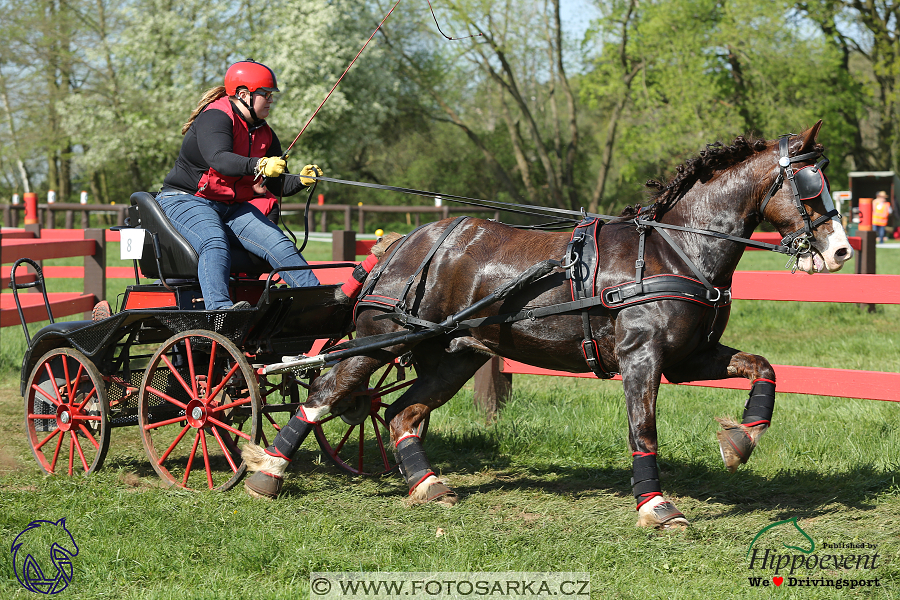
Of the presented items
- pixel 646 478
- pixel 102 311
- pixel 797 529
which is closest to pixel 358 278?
pixel 102 311

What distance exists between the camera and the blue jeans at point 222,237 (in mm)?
4801

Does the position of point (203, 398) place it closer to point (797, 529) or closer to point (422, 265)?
point (422, 265)

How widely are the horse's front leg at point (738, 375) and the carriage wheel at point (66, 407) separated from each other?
3319 millimetres

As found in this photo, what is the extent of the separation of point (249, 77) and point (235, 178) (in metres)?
0.59

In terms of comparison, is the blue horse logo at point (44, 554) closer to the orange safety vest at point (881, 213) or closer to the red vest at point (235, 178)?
the red vest at point (235, 178)

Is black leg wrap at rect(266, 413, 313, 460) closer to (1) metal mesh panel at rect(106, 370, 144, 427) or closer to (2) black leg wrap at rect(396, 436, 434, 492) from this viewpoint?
(2) black leg wrap at rect(396, 436, 434, 492)

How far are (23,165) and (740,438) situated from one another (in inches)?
1486

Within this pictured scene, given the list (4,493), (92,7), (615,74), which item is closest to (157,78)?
(92,7)

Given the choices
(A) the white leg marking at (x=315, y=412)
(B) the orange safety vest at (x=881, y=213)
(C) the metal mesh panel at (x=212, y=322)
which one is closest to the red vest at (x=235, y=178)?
(C) the metal mesh panel at (x=212, y=322)

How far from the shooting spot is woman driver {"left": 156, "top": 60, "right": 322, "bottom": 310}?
480 centimetres

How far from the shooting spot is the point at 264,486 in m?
4.68

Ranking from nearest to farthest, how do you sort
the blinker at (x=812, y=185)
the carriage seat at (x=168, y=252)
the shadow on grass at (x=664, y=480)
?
1. the blinker at (x=812, y=185)
2. the shadow on grass at (x=664, y=480)
3. the carriage seat at (x=168, y=252)

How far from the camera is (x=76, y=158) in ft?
109

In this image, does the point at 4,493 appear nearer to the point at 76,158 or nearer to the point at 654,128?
the point at 654,128
